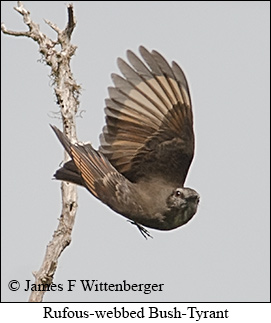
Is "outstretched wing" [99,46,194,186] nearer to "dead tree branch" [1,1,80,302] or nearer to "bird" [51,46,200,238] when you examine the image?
"bird" [51,46,200,238]

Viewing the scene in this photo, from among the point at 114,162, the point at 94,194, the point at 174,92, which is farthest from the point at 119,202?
the point at 174,92

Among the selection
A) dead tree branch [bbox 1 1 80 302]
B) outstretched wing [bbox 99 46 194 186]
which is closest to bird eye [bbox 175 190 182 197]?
outstretched wing [bbox 99 46 194 186]

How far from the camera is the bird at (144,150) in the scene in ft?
15.3

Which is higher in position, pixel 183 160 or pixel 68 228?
pixel 183 160

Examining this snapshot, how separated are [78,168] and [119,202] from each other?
1.17 feet

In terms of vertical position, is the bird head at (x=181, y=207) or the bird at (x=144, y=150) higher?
the bird at (x=144, y=150)

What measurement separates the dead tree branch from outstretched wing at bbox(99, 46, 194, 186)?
32 centimetres

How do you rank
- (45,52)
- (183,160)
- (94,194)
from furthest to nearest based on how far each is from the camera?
(45,52) → (183,160) → (94,194)

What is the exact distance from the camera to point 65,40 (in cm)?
536

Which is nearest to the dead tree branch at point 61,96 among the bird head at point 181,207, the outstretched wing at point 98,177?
the outstretched wing at point 98,177

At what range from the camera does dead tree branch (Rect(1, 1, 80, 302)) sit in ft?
14.8

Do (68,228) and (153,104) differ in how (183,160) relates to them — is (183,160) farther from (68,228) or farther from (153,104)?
(68,228)

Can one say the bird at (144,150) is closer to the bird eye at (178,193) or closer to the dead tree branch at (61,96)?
the bird eye at (178,193)

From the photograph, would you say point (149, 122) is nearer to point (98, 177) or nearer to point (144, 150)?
point (144, 150)
